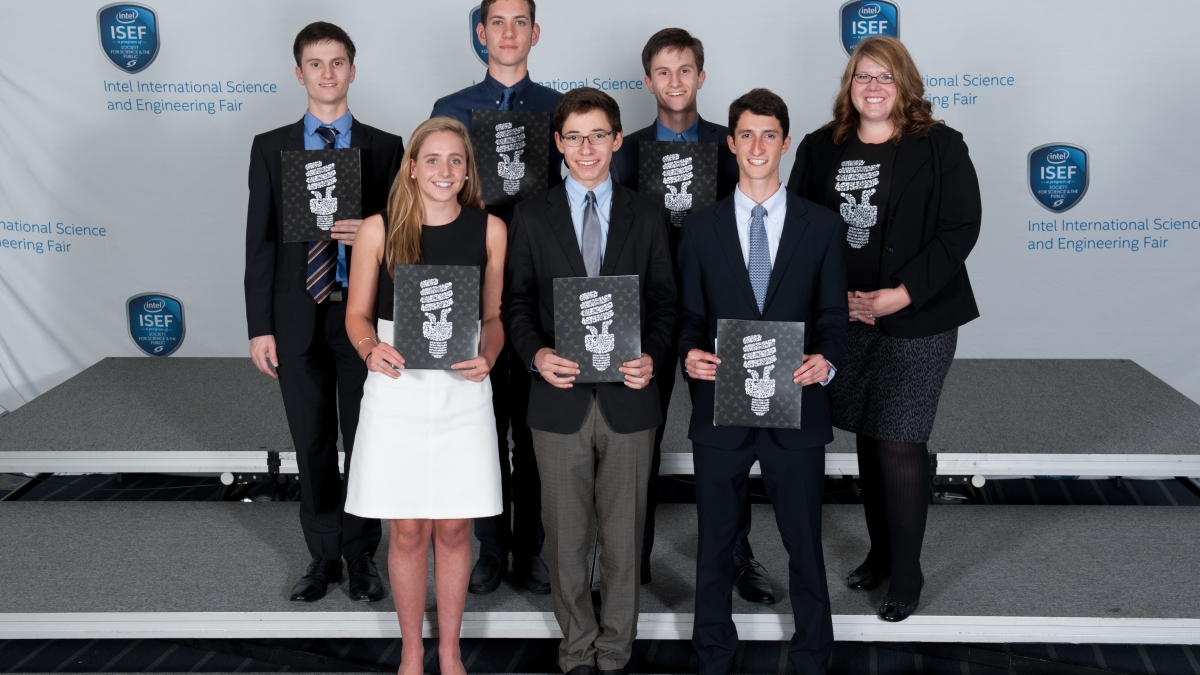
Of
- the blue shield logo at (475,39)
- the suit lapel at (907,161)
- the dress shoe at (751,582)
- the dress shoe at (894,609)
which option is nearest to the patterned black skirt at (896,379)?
the suit lapel at (907,161)

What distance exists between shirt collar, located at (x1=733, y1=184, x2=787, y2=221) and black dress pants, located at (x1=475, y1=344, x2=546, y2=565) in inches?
29.5

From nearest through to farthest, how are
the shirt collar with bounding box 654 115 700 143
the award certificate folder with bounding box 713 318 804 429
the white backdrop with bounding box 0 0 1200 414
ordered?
the award certificate folder with bounding box 713 318 804 429, the shirt collar with bounding box 654 115 700 143, the white backdrop with bounding box 0 0 1200 414

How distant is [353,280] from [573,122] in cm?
69

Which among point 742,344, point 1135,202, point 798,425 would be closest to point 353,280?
point 742,344

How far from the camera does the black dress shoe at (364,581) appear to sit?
283 centimetres

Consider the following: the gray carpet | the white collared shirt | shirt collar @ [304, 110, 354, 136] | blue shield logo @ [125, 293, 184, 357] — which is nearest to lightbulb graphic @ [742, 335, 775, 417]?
the white collared shirt

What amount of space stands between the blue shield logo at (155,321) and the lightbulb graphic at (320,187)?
2642 mm

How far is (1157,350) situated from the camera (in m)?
4.69

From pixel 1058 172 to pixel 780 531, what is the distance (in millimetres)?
3005

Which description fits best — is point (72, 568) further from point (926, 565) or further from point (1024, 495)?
point (1024, 495)

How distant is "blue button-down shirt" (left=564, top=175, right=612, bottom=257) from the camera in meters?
2.43

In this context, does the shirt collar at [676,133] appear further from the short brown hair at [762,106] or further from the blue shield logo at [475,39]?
the blue shield logo at [475,39]

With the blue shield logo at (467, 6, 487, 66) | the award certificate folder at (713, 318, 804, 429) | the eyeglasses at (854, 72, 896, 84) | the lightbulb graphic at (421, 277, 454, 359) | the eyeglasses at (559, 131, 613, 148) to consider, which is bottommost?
the award certificate folder at (713, 318, 804, 429)

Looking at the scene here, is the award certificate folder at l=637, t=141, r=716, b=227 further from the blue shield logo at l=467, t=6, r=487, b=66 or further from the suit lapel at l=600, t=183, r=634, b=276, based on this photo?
the blue shield logo at l=467, t=6, r=487, b=66
